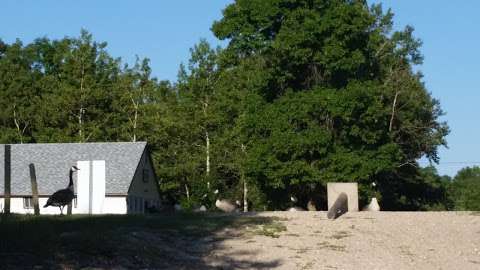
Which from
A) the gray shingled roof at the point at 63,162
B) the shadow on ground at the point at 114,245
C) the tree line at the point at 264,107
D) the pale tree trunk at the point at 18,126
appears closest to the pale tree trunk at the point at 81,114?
the tree line at the point at 264,107

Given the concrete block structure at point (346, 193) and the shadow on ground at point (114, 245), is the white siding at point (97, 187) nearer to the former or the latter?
the shadow on ground at point (114, 245)

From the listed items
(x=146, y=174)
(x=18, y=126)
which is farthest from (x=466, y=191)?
(x=146, y=174)

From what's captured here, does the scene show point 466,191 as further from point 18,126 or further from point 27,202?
point 27,202

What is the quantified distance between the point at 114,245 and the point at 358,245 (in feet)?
23.3

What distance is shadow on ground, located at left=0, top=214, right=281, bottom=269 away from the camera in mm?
13562

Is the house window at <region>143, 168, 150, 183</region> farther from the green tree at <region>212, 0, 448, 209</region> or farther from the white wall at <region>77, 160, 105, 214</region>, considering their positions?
the white wall at <region>77, 160, 105, 214</region>

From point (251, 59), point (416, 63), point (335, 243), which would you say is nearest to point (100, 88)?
point (251, 59)

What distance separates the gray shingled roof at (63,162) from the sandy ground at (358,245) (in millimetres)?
35643

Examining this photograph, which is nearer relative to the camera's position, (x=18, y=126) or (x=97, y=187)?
(x=97, y=187)

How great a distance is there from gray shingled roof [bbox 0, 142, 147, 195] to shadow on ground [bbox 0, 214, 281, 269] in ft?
129

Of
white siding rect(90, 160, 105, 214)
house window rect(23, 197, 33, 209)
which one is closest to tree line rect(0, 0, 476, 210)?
house window rect(23, 197, 33, 209)

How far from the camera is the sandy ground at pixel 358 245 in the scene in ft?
57.8

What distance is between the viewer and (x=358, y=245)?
66.9 feet

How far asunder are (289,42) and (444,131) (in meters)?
18.5
